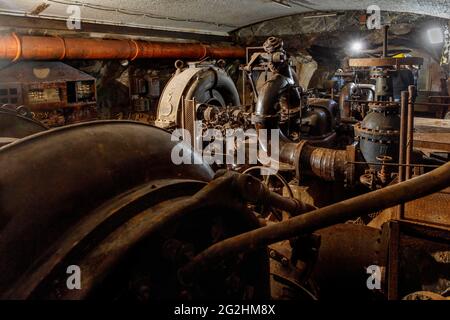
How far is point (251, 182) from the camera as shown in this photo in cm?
149

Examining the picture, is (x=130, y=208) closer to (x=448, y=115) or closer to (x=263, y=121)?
(x=263, y=121)

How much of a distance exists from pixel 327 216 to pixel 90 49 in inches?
294

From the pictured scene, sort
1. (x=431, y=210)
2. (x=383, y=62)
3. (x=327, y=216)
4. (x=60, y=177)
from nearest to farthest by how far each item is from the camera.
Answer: (x=327, y=216), (x=60, y=177), (x=431, y=210), (x=383, y=62)

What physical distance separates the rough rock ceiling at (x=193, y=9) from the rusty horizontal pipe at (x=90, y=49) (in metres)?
0.47

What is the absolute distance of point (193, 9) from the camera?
8062 millimetres

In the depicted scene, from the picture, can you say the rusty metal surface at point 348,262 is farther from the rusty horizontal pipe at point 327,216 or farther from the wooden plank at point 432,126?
the wooden plank at point 432,126

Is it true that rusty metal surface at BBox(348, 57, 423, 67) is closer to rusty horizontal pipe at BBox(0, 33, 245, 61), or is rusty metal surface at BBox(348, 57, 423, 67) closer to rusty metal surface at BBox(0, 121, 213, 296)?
rusty metal surface at BBox(0, 121, 213, 296)

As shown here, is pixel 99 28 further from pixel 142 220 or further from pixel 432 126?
pixel 142 220

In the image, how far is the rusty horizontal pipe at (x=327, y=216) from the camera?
105cm

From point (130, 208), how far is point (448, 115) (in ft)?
25.5

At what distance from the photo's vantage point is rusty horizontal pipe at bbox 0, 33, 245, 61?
6.50 m

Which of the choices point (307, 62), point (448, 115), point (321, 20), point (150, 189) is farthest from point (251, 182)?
point (307, 62)

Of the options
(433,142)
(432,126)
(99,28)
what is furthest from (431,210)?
(99,28)

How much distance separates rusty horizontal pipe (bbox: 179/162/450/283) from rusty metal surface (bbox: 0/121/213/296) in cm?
38
